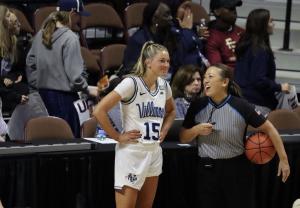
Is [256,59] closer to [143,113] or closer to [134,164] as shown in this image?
[143,113]

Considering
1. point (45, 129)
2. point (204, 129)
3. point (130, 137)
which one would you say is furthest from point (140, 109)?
point (45, 129)

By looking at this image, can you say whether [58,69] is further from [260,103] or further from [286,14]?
[286,14]

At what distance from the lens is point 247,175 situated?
19.9 ft

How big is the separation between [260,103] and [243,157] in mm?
2297

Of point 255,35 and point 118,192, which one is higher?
point 255,35

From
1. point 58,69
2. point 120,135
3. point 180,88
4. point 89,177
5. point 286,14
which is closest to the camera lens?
point 120,135

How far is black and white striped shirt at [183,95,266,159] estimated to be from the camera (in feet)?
19.5

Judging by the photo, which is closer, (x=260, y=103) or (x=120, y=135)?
(x=120, y=135)

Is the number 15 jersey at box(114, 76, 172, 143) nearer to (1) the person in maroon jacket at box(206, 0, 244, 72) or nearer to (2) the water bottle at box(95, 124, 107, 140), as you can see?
(2) the water bottle at box(95, 124, 107, 140)

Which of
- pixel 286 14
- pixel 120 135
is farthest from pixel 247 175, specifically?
pixel 286 14

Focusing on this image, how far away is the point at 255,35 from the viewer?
801 centimetres

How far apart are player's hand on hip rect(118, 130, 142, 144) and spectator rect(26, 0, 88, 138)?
2.13 metres

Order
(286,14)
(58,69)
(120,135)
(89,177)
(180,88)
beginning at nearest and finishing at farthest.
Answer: (120,135) → (89,177) → (180,88) → (58,69) → (286,14)

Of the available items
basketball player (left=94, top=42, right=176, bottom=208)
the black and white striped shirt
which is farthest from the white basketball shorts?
the black and white striped shirt
